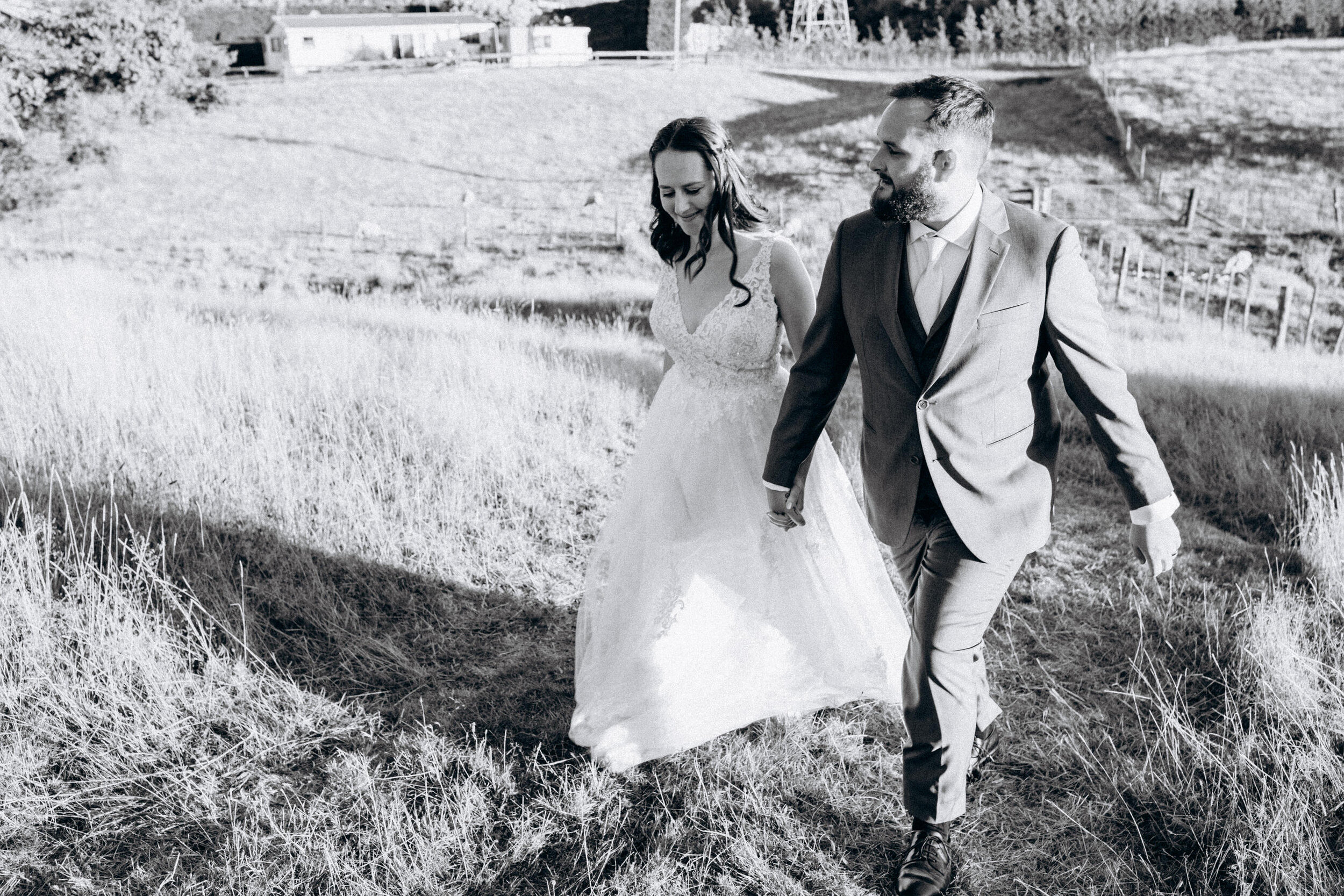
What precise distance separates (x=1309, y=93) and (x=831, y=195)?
20.6m

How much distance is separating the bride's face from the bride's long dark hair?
0.05 feet

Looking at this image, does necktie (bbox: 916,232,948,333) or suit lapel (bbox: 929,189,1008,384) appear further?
necktie (bbox: 916,232,948,333)

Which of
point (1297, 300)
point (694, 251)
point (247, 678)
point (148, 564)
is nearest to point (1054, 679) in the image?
point (694, 251)

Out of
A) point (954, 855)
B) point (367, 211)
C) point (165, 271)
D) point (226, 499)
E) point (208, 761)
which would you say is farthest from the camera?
point (367, 211)

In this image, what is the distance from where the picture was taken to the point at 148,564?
4047 millimetres

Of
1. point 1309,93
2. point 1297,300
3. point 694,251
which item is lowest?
point 1297,300

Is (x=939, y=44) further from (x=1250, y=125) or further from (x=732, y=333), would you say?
(x=732, y=333)

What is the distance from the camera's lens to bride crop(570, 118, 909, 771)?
3383 mm

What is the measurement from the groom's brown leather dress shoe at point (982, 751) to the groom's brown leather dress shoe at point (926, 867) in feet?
1.63

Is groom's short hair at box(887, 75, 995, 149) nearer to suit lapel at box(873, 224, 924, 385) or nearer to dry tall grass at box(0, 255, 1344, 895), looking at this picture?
suit lapel at box(873, 224, 924, 385)

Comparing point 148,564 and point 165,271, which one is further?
point 165,271

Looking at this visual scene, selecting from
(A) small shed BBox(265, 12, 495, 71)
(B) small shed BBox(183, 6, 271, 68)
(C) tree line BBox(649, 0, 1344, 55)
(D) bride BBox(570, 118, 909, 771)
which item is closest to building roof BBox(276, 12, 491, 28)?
(A) small shed BBox(265, 12, 495, 71)

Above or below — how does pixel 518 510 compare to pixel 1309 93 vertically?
below

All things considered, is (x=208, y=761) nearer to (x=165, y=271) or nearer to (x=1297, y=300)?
(x=165, y=271)
